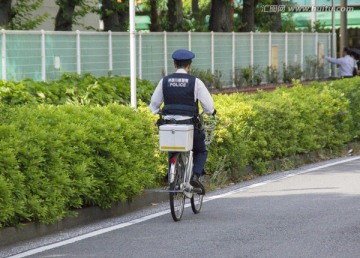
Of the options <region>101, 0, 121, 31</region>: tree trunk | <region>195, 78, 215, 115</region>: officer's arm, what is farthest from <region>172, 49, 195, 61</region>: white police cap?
<region>101, 0, 121, 31</region>: tree trunk

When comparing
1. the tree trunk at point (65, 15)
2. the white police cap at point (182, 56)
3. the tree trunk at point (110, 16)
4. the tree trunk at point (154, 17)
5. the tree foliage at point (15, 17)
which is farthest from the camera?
the tree trunk at point (154, 17)

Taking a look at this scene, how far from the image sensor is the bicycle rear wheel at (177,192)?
1133cm

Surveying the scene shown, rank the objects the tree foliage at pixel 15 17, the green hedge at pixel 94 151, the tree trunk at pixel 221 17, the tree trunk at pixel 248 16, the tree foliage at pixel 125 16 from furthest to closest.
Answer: the tree trunk at pixel 248 16 < the tree trunk at pixel 221 17 < the tree foliage at pixel 125 16 < the tree foliage at pixel 15 17 < the green hedge at pixel 94 151

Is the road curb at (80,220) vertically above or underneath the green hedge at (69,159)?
underneath

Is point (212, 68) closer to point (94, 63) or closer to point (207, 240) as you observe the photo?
point (94, 63)

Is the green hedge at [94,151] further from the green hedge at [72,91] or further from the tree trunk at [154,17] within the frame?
the tree trunk at [154,17]

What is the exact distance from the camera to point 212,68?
3522cm

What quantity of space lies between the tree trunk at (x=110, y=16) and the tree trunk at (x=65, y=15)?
15.2 feet

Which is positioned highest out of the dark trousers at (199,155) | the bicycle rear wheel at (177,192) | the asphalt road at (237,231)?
the dark trousers at (199,155)

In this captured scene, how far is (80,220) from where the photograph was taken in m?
11.4

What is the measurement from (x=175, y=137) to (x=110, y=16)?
23572 mm

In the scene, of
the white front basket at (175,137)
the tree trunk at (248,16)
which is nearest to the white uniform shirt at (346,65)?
the tree trunk at (248,16)

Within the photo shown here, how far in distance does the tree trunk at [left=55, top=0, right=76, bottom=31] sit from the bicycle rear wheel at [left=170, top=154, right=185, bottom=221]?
16.8m

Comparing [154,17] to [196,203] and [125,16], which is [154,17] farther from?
[196,203]
